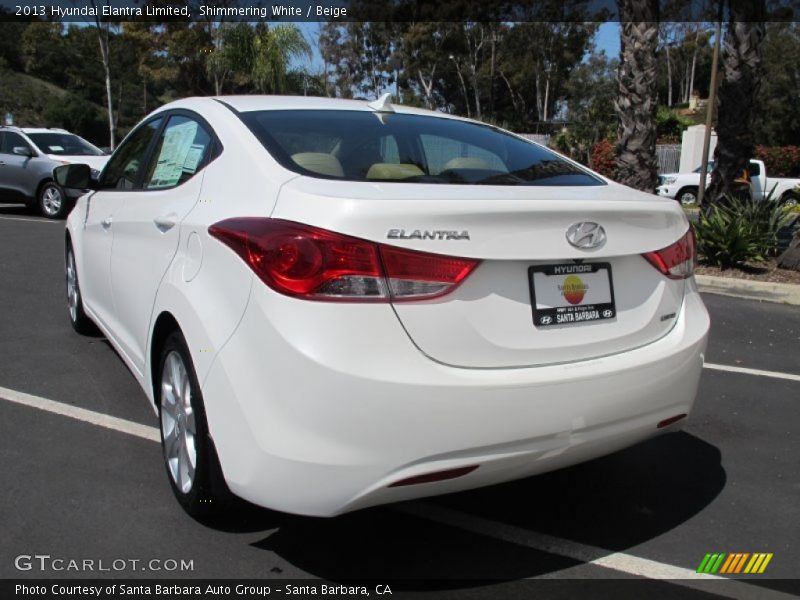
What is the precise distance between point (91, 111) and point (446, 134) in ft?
177

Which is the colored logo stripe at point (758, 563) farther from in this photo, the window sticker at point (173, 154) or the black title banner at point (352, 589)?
the window sticker at point (173, 154)

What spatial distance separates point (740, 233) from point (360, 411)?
7.63 m

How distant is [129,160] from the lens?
4410mm

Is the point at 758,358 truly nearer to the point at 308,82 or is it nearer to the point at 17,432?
the point at 17,432

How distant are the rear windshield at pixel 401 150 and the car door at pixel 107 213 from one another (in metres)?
1.17

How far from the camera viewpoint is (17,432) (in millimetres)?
3941

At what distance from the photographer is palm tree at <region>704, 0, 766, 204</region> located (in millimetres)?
10094

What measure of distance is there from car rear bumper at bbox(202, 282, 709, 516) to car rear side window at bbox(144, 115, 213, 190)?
43.5 inches

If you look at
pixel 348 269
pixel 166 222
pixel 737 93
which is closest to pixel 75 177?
pixel 166 222

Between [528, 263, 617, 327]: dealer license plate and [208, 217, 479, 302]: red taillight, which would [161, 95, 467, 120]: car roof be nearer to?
[208, 217, 479, 302]: red taillight

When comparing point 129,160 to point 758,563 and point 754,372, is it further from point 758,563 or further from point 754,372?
point 754,372

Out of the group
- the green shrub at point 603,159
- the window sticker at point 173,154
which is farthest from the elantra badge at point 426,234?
the green shrub at point 603,159

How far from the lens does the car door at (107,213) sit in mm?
4164

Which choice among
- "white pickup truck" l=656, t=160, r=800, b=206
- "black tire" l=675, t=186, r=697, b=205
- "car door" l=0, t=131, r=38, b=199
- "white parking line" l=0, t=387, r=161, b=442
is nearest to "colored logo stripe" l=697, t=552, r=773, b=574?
"white parking line" l=0, t=387, r=161, b=442
